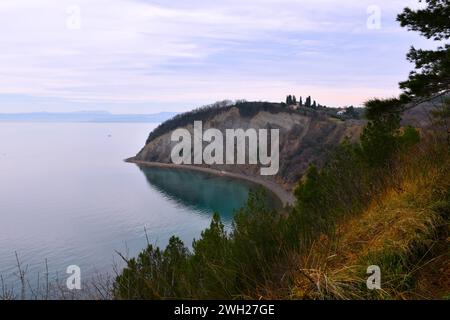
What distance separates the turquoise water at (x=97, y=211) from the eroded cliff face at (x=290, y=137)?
1067 cm

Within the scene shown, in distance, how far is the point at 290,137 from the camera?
11325 cm

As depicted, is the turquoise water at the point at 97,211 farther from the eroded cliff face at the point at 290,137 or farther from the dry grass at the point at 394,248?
the dry grass at the point at 394,248

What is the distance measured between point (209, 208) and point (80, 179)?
5420cm

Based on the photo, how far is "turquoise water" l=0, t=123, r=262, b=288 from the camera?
45.3m

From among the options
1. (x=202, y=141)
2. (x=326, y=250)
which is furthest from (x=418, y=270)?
(x=202, y=141)

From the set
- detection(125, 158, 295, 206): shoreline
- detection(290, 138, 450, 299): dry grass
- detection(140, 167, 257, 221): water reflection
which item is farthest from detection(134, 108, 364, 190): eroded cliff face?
detection(290, 138, 450, 299): dry grass

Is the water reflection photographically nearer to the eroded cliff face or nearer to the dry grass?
the eroded cliff face

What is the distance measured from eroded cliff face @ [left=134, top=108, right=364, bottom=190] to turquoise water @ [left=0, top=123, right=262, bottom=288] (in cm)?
1067

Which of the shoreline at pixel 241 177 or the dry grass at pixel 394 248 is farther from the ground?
the dry grass at pixel 394 248

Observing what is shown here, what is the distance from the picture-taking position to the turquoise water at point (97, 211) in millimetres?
45281

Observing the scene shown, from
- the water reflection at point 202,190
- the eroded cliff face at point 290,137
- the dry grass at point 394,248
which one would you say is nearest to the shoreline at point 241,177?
the eroded cliff face at point 290,137

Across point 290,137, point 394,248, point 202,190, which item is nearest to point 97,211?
point 202,190

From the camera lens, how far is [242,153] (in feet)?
389
